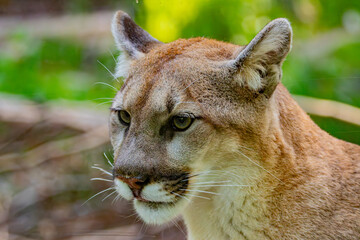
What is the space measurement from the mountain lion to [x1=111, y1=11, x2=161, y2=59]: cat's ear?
1.84 feet

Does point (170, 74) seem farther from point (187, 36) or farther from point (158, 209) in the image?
point (187, 36)

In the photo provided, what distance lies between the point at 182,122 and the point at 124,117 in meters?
0.54

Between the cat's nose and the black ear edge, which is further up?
the black ear edge

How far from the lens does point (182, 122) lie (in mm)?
3652

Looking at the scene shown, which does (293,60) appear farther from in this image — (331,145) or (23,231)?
(23,231)

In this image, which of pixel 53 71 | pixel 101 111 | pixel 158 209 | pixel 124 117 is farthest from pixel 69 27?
pixel 158 209

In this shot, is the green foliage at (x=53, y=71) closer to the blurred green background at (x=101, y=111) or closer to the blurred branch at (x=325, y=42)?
the blurred green background at (x=101, y=111)

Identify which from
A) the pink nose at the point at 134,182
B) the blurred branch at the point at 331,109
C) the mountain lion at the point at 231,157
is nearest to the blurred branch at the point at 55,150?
the blurred branch at the point at 331,109

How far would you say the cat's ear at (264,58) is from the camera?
357cm

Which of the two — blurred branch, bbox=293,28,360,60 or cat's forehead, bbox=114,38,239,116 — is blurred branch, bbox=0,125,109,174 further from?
cat's forehead, bbox=114,38,239,116

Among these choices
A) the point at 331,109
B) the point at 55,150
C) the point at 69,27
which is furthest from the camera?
the point at 69,27

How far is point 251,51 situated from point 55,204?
15.1 feet

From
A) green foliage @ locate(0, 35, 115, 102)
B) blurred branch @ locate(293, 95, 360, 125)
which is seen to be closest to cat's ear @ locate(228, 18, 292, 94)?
blurred branch @ locate(293, 95, 360, 125)

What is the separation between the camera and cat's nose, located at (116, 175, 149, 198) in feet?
11.5
